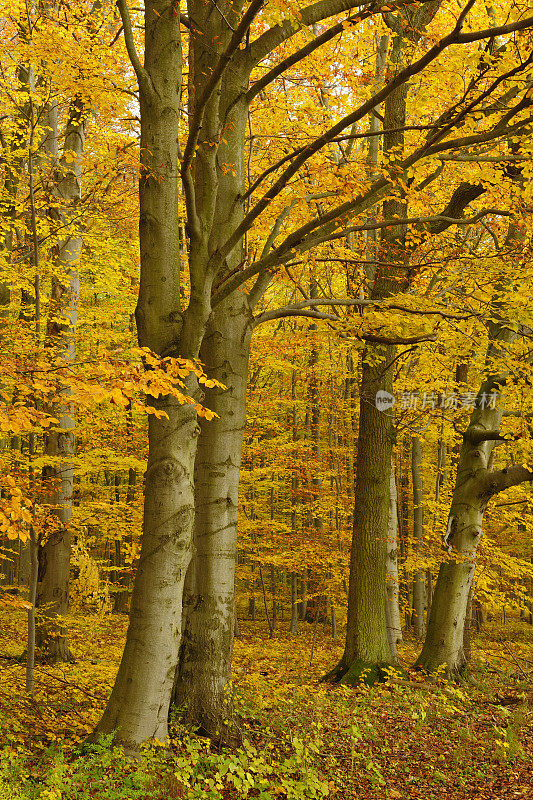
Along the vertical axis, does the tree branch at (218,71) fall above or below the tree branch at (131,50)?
below

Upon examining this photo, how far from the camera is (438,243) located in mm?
9000

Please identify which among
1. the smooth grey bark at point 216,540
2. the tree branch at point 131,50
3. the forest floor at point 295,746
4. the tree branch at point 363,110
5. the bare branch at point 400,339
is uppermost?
the tree branch at point 131,50

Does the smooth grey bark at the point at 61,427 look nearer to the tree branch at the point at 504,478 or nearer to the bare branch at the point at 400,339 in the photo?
the bare branch at the point at 400,339

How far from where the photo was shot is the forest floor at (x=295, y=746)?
3768 mm

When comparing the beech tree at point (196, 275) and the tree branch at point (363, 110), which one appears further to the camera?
the beech tree at point (196, 275)

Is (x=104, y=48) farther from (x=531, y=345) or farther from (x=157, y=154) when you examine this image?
(x=531, y=345)

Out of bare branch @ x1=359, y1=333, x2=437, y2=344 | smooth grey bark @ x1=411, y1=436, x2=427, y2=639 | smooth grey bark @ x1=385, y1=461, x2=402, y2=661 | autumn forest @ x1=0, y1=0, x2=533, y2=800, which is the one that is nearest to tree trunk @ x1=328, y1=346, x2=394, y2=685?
autumn forest @ x1=0, y1=0, x2=533, y2=800

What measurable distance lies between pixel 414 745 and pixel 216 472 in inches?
136

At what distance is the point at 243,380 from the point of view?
546cm

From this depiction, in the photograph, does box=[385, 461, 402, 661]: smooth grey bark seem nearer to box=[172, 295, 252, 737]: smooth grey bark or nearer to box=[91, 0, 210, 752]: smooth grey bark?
box=[172, 295, 252, 737]: smooth grey bark

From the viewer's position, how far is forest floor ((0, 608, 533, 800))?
377 centimetres

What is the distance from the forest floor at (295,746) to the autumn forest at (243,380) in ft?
0.12

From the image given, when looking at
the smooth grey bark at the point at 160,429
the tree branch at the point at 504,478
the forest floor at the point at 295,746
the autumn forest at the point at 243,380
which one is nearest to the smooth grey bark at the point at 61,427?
the autumn forest at the point at 243,380

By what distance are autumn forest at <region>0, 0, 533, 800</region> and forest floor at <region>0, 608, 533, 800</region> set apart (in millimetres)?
38
